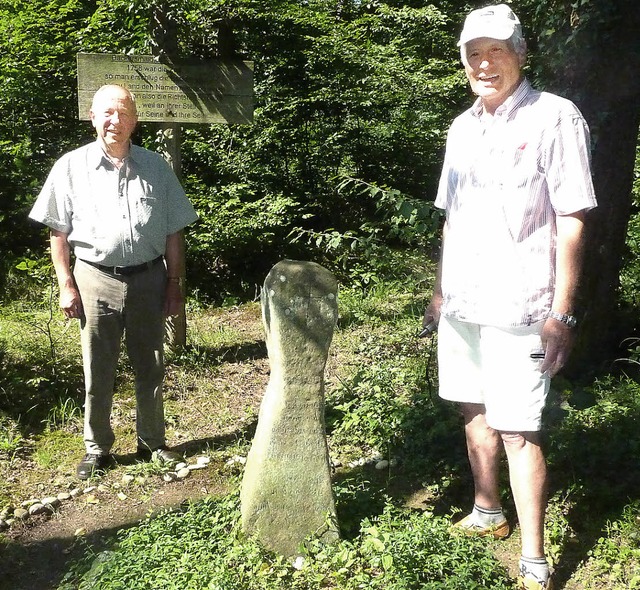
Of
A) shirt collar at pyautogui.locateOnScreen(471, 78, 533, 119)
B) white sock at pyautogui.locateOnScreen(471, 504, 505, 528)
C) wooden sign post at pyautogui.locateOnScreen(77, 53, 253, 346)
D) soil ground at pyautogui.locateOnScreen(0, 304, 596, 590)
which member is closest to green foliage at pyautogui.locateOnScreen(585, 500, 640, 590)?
soil ground at pyautogui.locateOnScreen(0, 304, 596, 590)

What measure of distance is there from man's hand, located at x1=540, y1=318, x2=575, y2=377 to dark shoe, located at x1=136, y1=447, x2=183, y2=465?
2.49m

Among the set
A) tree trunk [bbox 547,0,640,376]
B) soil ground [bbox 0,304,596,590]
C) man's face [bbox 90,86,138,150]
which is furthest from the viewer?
tree trunk [bbox 547,0,640,376]

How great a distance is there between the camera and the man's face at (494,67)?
2869 millimetres

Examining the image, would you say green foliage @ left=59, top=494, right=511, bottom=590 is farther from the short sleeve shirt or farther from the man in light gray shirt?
the short sleeve shirt

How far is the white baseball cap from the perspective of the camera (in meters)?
2.80

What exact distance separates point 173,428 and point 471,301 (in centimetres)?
275

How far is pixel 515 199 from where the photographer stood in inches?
113

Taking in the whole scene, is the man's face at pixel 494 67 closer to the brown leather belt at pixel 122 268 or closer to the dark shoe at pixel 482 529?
the dark shoe at pixel 482 529

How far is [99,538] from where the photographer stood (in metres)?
3.80

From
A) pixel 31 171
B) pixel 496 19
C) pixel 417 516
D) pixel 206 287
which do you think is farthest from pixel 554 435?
pixel 31 171

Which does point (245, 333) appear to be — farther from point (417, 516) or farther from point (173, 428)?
point (417, 516)

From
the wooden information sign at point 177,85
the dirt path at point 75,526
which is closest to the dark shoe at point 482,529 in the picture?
the dirt path at point 75,526

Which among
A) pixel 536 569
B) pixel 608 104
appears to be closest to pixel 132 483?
pixel 536 569

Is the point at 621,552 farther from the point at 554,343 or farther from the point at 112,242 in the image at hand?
the point at 112,242
